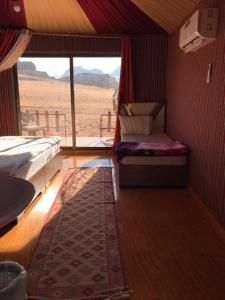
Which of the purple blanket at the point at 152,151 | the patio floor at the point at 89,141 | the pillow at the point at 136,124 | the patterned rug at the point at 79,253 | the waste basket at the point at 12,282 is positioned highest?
the pillow at the point at 136,124

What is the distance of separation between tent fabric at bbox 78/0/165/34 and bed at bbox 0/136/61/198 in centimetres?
204

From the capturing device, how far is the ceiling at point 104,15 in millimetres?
3480

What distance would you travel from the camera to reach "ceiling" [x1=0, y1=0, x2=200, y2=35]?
3.48 meters

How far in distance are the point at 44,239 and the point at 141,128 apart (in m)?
3.07

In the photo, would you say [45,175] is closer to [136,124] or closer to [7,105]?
[136,124]

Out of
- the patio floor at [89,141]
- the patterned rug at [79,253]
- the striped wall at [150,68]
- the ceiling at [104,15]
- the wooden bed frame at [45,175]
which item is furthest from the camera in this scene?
the patio floor at [89,141]

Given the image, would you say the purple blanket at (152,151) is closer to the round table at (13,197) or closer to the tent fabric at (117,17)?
the tent fabric at (117,17)

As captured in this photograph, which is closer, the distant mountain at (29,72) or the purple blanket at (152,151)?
the purple blanket at (152,151)

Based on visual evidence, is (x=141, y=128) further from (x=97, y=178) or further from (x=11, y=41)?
(x=11, y=41)

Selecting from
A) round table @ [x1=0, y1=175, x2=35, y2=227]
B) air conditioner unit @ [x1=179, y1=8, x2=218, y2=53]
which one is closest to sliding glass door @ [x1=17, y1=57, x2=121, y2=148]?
air conditioner unit @ [x1=179, y1=8, x2=218, y2=53]

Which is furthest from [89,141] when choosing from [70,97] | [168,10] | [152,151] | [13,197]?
[13,197]

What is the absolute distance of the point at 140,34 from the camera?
4887 millimetres

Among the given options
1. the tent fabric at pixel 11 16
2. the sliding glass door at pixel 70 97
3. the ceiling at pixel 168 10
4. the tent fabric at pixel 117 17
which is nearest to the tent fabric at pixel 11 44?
the tent fabric at pixel 11 16

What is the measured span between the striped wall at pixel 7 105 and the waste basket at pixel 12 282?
4289mm
